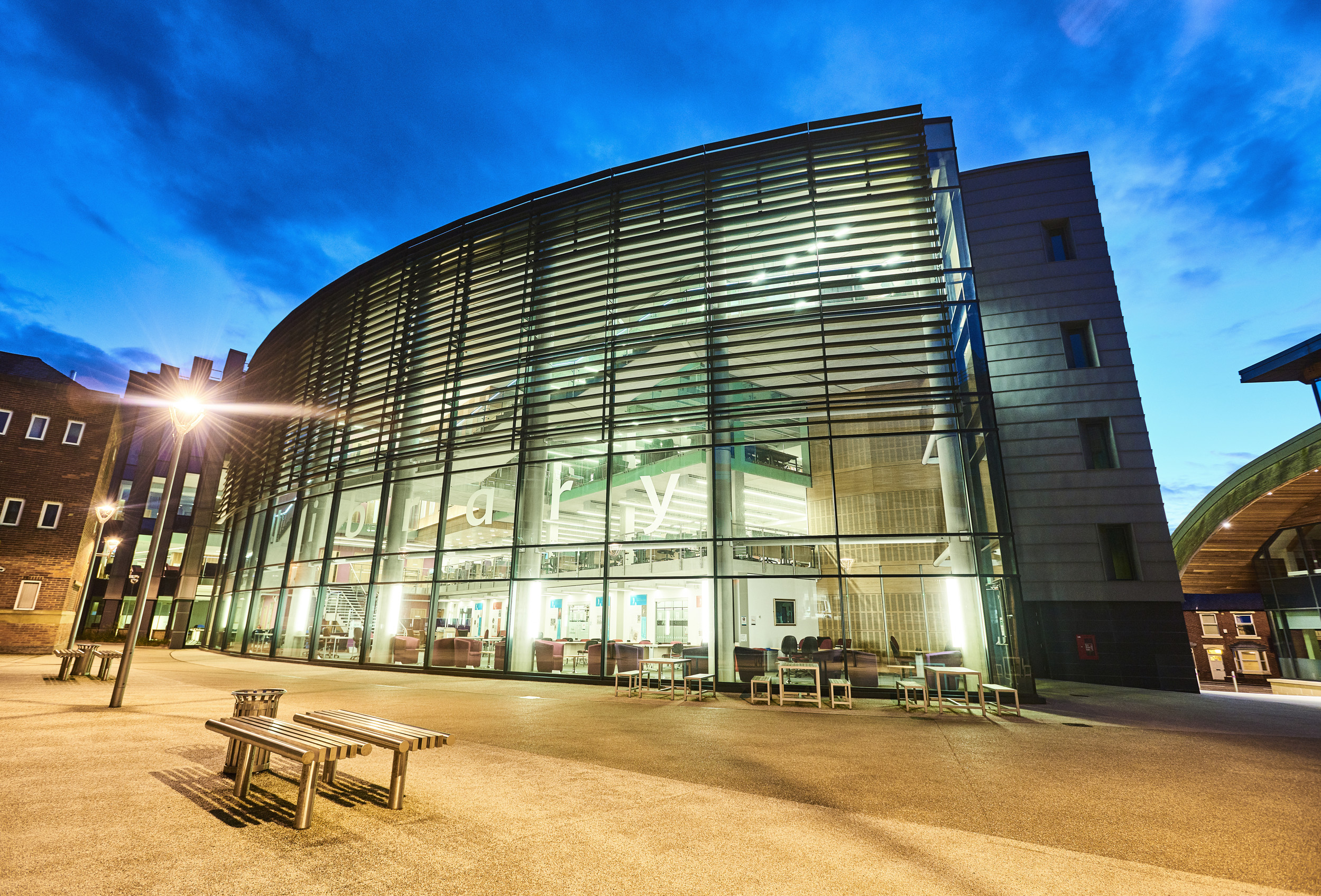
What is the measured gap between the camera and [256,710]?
6047mm

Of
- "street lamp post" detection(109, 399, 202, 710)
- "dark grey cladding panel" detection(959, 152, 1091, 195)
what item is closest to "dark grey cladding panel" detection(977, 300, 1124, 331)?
"dark grey cladding panel" detection(959, 152, 1091, 195)

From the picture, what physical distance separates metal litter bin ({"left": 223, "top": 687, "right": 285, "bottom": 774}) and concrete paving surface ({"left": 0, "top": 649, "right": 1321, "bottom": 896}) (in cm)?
15

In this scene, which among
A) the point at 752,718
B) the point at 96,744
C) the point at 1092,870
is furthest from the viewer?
the point at 752,718

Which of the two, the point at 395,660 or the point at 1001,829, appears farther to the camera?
the point at 395,660

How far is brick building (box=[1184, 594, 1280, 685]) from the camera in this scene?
875 inches

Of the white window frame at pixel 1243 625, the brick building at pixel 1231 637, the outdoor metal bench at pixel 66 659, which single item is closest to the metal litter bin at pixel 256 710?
the outdoor metal bench at pixel 66 659

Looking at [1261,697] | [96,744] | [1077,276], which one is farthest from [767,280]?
[1261,697]

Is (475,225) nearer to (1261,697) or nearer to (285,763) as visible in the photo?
(285,763)

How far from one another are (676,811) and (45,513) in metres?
28.2

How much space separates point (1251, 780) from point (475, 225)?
67.2ft

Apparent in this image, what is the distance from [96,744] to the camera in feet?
20.6

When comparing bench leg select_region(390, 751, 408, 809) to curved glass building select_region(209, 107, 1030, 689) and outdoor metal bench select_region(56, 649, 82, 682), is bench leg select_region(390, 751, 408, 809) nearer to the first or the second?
curved glass building select_region(209, 107, 1030, 689)

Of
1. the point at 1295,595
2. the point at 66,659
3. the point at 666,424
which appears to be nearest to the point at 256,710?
the point at 666,424

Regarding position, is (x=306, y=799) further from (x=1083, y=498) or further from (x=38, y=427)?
(x=38, y=427)
